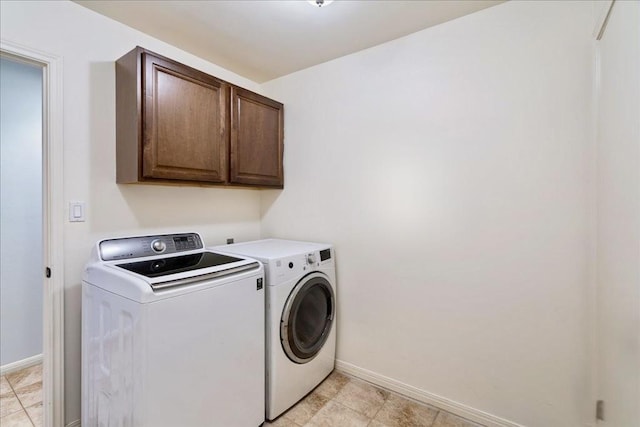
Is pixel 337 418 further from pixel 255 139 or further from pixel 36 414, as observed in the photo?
pixel 255 139

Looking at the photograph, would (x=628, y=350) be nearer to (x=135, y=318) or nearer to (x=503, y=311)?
(x=503, y=311)

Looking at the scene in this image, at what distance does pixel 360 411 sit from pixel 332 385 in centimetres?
31

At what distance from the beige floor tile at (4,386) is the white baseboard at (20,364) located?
6 cm

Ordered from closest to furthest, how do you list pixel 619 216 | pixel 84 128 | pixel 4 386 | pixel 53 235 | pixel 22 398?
pixel 619 216 → pixel 53 235 → pixel 84 128 → pixel 22 398 → pixel 4 386

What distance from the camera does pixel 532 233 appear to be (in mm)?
1517

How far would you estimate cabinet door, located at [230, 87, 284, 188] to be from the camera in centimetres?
208

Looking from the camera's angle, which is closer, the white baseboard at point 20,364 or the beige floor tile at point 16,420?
the beige floor tile at point 16,420

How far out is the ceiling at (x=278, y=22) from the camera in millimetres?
1607

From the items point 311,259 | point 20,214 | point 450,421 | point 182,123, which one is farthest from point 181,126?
point 450,421

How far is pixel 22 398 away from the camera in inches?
73.9

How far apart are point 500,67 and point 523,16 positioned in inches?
10.2

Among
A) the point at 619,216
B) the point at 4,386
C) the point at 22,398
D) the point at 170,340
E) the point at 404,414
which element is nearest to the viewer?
the point at 619,216

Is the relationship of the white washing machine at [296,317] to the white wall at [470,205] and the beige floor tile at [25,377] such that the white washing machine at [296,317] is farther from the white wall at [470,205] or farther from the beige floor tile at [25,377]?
the beige floor tile at [25,377]

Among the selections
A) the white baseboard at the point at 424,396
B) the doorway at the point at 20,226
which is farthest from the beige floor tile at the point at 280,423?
→ the doorway at the point at 20,226
